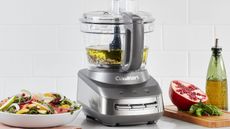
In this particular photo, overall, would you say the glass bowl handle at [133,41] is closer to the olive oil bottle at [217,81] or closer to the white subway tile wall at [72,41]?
the olive oil bottle at [217,81]

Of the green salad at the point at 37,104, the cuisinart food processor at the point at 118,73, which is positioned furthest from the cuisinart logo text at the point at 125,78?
the green salad at the point at 37,104

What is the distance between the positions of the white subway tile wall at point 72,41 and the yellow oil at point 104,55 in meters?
0.44

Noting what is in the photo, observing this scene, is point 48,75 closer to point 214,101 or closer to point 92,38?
point 92,38

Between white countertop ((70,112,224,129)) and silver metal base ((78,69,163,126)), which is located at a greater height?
silver metal base ((78,69,163,126))

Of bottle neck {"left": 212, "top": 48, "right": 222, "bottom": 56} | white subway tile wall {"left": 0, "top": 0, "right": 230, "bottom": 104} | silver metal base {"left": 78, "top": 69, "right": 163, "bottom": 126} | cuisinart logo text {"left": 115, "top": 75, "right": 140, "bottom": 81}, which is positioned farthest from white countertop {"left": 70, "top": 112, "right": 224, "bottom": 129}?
white subway tile wall {"left": 0, "top": 0, "right": 230, "bottom": 104}

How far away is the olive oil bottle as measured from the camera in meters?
2.07

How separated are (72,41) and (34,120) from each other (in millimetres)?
671

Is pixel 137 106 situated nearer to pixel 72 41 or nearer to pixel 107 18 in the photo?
pixel 107 18

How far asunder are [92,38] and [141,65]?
6.8 inches

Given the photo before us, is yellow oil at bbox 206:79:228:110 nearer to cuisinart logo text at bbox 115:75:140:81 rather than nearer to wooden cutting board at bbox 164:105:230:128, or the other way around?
wooden cutting board at bbox 164:105:230:128

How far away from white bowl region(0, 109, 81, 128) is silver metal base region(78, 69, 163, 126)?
0.36 feet

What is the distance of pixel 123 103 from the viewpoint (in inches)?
72.2

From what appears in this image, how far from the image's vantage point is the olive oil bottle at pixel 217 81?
2.07 meters

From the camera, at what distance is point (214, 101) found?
2096mm
